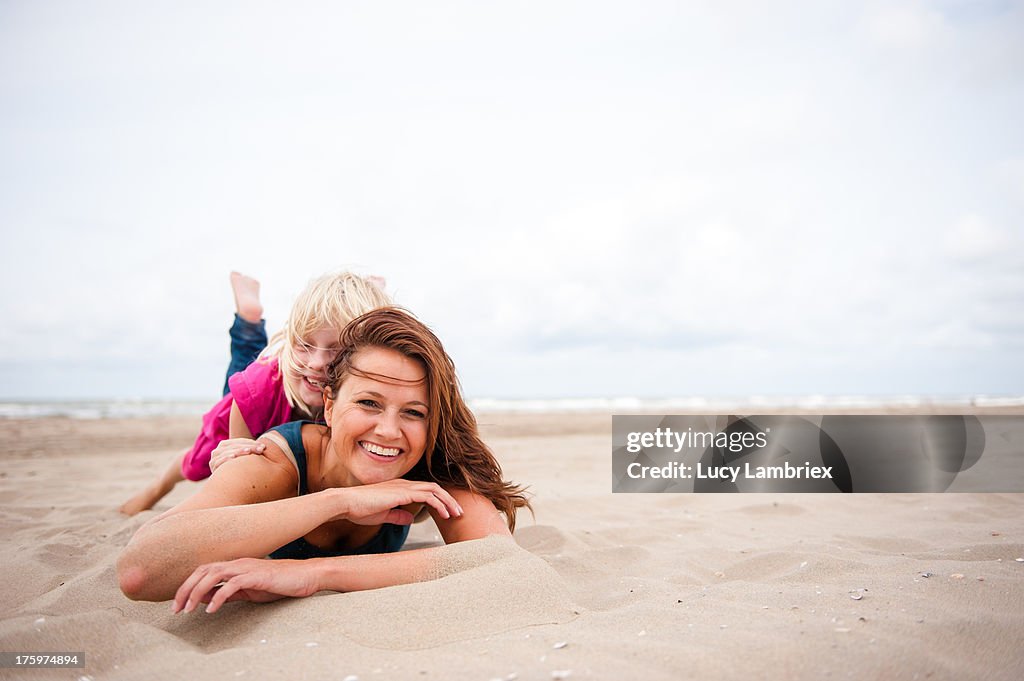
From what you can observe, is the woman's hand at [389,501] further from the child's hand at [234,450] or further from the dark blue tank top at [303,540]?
the child's hand at [234,450]

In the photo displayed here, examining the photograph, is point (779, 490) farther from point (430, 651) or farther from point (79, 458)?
point (79, 458)

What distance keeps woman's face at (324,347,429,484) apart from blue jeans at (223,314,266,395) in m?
2.99

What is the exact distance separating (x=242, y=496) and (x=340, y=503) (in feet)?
1.51

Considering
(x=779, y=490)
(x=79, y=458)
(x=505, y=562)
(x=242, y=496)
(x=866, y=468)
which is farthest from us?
(x=79, y=458)

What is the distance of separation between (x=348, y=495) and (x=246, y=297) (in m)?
3.29

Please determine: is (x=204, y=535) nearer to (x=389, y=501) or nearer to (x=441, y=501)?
(x=389, y=501)

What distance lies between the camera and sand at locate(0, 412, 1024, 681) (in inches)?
69.5

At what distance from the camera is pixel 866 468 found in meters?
7.06

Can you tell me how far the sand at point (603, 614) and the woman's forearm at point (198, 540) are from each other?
0.46 feet

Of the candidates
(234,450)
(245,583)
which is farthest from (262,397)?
(245,583)

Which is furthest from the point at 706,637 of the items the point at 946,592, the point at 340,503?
the point at 340,503

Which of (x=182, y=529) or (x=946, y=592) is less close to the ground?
(x=182, y=529)

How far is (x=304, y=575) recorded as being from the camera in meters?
2.28

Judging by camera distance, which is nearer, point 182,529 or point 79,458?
point 182,529
